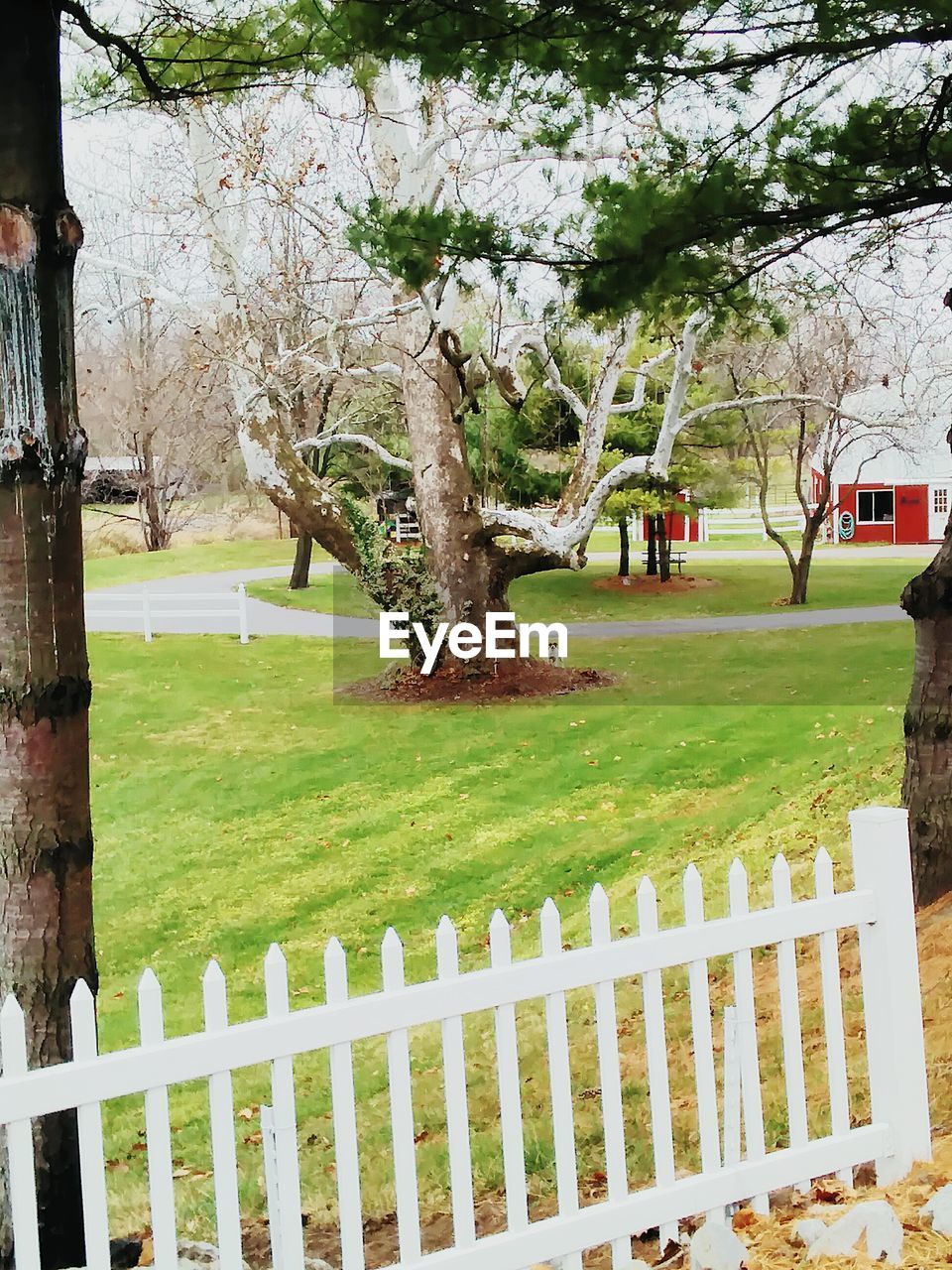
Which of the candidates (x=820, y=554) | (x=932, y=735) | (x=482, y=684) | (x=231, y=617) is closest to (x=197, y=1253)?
(x=932, y=735)

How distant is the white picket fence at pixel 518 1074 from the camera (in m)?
1.39

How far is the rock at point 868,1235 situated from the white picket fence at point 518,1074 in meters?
0.18

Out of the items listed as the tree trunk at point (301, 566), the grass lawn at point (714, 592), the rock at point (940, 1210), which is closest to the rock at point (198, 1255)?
the rock at point (940, 1210)

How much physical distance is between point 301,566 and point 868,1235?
268 inches

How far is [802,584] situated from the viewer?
7398 mm

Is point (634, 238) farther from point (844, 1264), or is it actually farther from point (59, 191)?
point (844, 1264)

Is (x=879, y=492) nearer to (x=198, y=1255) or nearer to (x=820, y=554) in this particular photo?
(x=820, y=554)

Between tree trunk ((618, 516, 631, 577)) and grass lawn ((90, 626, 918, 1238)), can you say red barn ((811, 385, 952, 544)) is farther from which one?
tree trunk ((618, 516, 631, 577))

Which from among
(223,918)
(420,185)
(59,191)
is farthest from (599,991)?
(420,185)

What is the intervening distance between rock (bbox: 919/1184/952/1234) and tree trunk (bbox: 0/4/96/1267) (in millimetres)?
1417

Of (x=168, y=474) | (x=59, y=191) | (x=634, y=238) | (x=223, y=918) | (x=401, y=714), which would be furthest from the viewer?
(x=168, y=474)

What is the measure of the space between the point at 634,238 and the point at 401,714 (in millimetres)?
3646

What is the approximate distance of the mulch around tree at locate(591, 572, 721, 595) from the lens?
7.67 meters

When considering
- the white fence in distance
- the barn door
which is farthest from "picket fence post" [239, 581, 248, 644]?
the barn door
